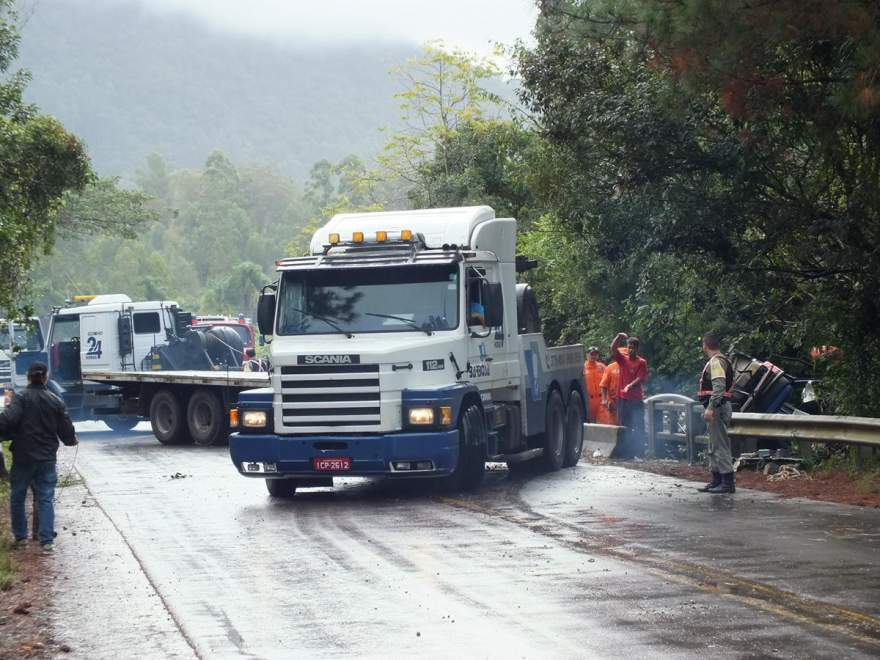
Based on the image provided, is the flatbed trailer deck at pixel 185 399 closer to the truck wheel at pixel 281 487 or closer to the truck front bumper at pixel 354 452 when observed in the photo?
the truck wheel at pixel 281 487

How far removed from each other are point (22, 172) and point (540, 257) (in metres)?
14.8

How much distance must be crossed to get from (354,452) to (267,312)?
2.19 metres

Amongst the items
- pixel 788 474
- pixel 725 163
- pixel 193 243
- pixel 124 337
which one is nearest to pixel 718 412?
pixel 788 474

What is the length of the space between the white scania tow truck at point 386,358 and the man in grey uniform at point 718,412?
2.51 metres

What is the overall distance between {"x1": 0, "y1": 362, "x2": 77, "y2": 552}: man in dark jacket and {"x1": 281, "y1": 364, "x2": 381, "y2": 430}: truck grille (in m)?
3.26

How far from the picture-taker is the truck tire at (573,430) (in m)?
20.2

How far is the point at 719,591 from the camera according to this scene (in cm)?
978

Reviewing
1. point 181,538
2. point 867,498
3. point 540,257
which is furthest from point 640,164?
point 540,257

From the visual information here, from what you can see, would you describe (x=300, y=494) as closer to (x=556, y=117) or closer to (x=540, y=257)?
(x=556, y=117)

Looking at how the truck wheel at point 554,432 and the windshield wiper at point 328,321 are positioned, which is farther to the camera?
the truck wheel at point 554,432

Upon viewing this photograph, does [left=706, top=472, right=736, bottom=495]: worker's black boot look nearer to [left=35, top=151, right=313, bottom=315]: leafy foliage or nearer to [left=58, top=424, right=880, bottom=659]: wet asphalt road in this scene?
[left=58, top=424, right=880, bottom=659]: wet asphalt road

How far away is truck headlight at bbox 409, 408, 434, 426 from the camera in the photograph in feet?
51.6

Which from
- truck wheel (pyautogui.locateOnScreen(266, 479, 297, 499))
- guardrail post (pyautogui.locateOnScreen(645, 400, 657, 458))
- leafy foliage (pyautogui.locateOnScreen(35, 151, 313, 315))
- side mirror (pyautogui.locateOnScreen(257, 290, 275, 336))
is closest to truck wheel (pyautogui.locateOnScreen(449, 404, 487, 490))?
truck wheel (pyautogui.locateOnScreen(266, 479, 297, 499))

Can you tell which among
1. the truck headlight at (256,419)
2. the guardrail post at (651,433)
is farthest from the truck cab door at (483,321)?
the guardrail post at (651,433)
